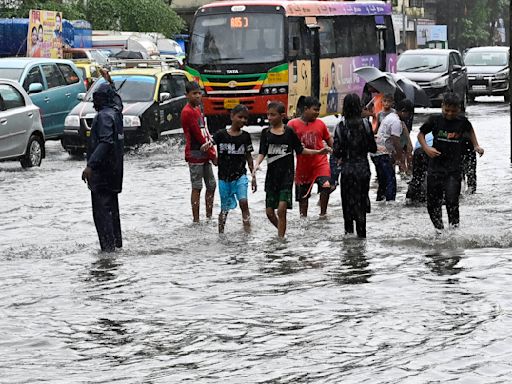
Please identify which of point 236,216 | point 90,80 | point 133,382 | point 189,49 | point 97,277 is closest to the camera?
point 133,382

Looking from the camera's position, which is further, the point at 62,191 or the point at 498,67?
the point at 498,67

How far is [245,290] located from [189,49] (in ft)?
63.9

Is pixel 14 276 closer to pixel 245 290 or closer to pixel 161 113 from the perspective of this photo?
pixel 245 290

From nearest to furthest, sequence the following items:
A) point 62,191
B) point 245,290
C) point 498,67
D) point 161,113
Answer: point 245,290 < point 62,191 < point 161,113 < point 498,67

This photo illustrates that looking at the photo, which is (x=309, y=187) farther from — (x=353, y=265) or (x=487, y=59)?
(x=487, y=59)

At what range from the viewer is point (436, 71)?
37750 millimetres

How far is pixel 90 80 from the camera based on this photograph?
31891mm

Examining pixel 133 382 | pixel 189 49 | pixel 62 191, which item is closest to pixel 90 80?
pixel 189 49

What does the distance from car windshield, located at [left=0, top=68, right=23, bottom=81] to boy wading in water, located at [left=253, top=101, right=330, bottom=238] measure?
1301cm

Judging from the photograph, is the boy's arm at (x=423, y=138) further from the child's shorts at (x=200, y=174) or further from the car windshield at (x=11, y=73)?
the car windshield at (x=11, y=73)

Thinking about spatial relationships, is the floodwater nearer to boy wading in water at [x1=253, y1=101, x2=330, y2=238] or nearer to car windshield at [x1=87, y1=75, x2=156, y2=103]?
boy wading in water at [x1=253, y1=101, x2=330, y2=238]

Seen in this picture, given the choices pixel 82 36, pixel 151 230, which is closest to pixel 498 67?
pixel 82 36

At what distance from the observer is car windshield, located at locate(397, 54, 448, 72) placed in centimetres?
3812

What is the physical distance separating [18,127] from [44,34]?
69.1 feet
